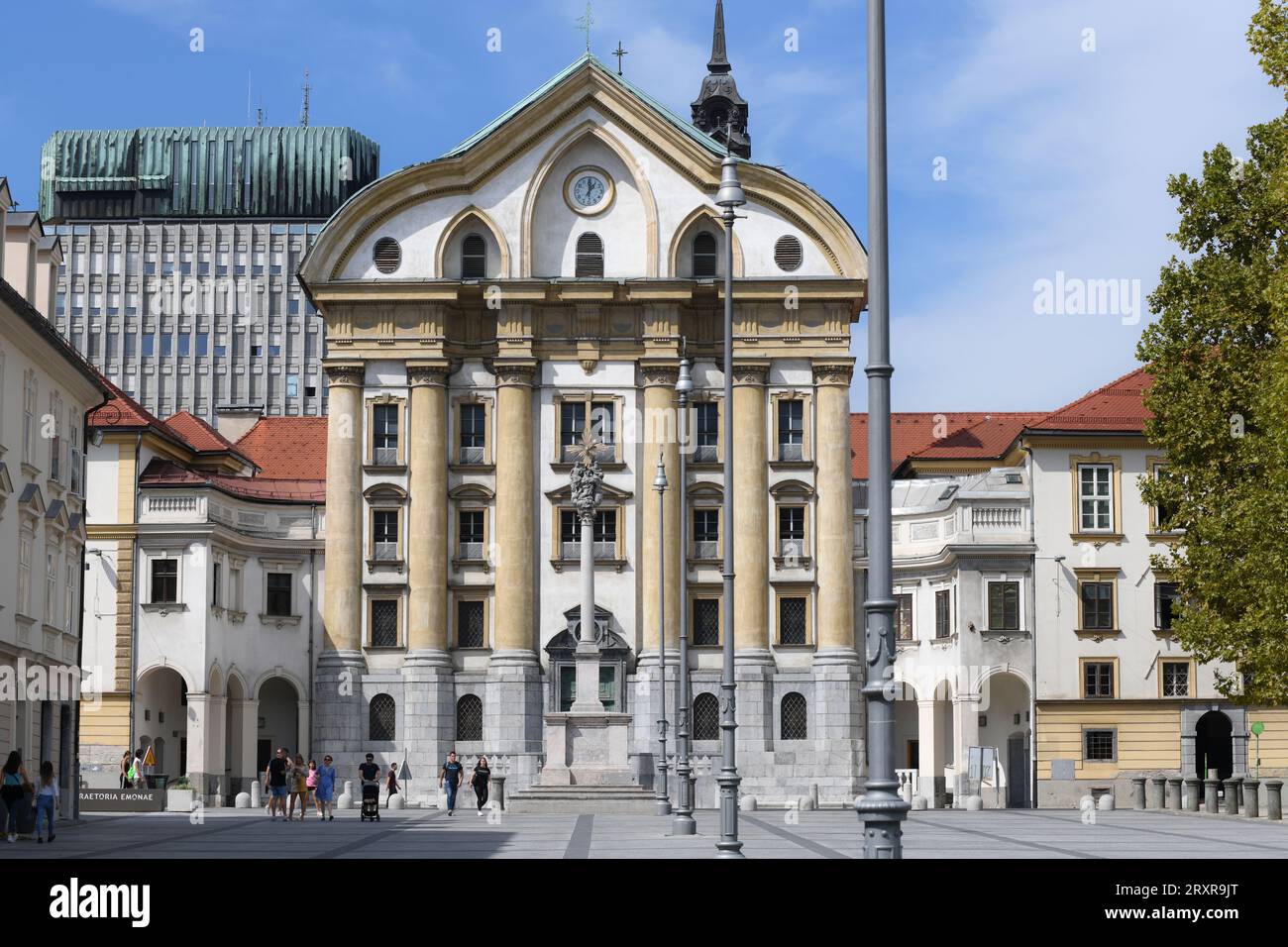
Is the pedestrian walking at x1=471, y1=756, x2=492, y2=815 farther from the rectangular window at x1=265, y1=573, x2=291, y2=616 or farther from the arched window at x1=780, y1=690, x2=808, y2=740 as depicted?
the rectangular window at x1=265, y1=573, x2=291, y2=616

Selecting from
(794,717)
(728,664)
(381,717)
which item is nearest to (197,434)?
(381,717)

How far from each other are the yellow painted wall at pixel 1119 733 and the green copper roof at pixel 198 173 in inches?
3586

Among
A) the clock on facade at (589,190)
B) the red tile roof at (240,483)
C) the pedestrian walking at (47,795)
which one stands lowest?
the pedestrian walking at (47,795)

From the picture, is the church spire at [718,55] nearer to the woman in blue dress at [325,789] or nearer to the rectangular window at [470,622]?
the rectangular window at [470,622]

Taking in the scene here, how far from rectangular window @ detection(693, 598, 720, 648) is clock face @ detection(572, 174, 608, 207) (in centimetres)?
1675

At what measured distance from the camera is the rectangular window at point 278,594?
277 feet

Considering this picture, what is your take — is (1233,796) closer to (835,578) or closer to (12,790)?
(835,578)

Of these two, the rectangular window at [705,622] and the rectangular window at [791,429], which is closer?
the rectangular window at [705,622]

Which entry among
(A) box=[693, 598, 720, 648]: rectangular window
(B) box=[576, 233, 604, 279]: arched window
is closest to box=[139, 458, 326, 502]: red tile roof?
(B) box=[576, 233, 604, 279]: arched window

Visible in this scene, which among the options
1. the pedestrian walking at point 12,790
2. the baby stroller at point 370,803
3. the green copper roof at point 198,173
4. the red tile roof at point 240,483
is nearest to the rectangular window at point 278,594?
the red tile roof at point 240,483

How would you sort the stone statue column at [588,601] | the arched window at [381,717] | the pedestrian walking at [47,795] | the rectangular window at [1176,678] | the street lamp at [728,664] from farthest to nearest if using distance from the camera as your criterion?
the arched window at [381,717] → the rectangular window at [1176,678] → the stone statue column at [588,601] → the pedestrian walking at [47,795] → the street lamp at [728,664]

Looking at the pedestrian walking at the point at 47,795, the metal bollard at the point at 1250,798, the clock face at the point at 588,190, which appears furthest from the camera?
the clock face at the point at 588,190

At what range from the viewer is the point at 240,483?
86.1m
